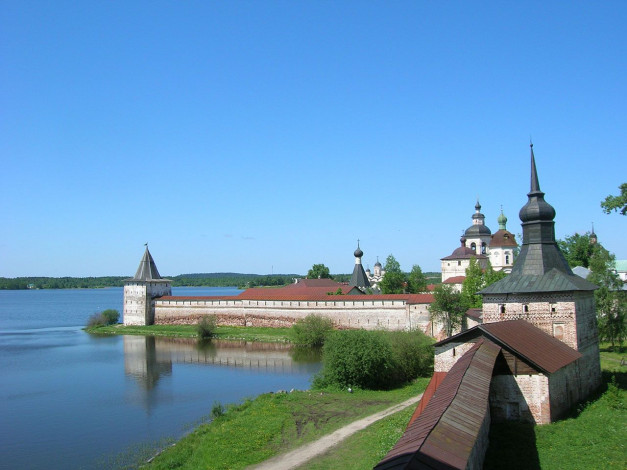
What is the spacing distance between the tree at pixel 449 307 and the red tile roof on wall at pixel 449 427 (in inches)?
533

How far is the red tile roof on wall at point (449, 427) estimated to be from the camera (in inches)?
154

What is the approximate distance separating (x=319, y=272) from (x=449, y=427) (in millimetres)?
44612

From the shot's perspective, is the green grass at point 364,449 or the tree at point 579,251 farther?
the tree at point 579,251

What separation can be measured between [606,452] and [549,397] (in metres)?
1.54

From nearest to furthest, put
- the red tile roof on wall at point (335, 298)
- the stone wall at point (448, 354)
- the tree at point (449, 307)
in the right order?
1. the stone wall at point (448, 354)
2. the tree at point (449, 307)
3. the red tile roof on wall at point (335, 298)

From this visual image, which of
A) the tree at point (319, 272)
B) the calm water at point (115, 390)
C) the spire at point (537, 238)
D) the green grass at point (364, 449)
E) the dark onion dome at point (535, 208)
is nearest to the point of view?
the green grass at point (364, 449)

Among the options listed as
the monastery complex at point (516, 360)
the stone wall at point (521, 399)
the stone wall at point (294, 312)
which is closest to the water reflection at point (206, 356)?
the stone wall at point (294, 312)

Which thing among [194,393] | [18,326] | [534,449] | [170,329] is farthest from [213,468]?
[18,326]

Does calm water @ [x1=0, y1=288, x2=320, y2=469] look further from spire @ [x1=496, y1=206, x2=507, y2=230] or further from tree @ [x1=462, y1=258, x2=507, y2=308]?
spire @ [x1=496, y1=206, x2=507, y2=230]

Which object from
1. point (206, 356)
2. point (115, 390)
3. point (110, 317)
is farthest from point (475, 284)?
point (110, 317)

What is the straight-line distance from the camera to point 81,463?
10023mm

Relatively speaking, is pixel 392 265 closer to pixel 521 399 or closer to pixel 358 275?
pixel 358 275

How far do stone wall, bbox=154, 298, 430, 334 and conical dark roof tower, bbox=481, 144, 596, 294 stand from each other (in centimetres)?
1121

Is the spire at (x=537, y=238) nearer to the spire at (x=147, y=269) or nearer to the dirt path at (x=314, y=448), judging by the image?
the dirt path at (x=314, y=448)
